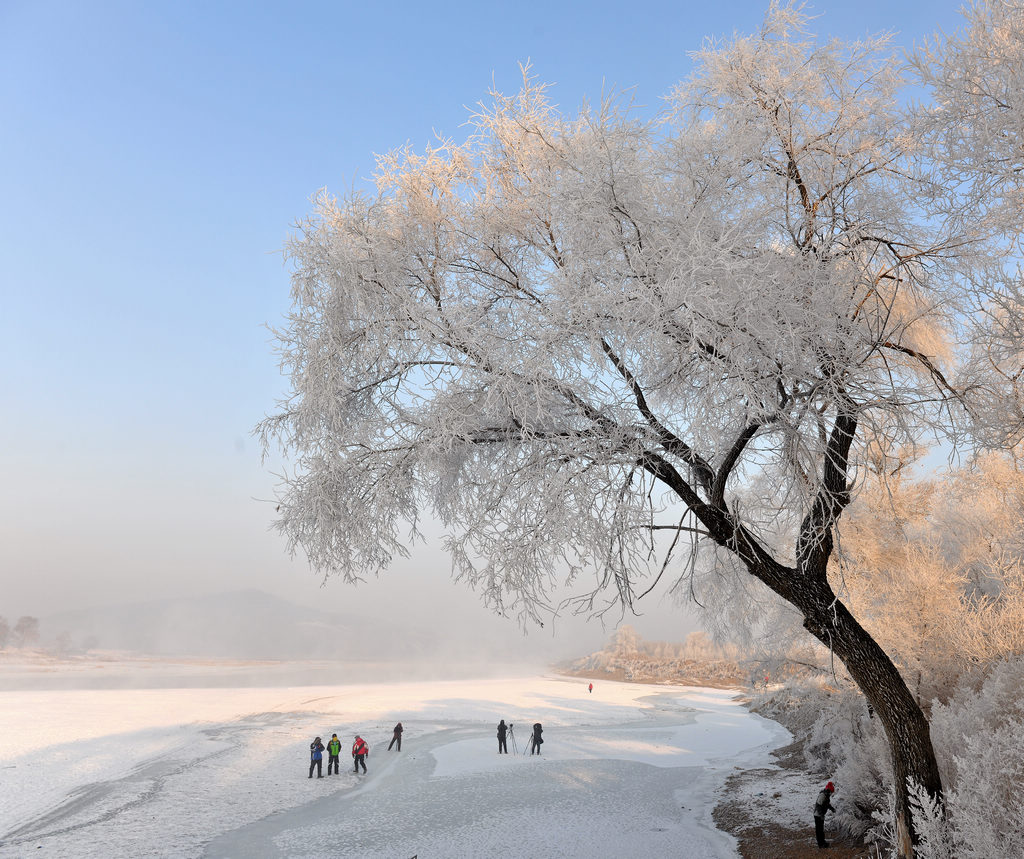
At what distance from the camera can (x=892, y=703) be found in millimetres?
6922

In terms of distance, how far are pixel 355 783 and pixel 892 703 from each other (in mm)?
11475

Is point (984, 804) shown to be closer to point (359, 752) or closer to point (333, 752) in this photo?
point (359, 752)

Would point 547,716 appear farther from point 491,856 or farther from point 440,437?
point 440,437

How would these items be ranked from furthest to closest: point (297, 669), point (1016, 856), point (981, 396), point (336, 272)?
1. point (297, 669)
2. point (336, 272)
3. point (981, 396)
4. point (1016, 856)

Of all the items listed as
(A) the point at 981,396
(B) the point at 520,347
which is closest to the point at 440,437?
(B) the point at 520,347

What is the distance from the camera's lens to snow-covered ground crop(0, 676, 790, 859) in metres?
9.70

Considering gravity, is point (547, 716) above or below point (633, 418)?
below

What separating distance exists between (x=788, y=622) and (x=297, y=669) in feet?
161

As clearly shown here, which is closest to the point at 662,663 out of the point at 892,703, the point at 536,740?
the point at 536,740

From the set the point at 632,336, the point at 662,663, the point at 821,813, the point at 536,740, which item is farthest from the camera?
the point at 662,663

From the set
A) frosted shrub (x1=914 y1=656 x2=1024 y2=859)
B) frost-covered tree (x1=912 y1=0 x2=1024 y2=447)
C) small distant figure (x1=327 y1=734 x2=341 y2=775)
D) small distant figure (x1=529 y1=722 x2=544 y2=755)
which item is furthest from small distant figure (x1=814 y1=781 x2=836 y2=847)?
small distant figure (x1=327 y1=734 x2=341 y2=775)

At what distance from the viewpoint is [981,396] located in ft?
21.0

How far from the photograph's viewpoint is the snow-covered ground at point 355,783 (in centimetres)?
970

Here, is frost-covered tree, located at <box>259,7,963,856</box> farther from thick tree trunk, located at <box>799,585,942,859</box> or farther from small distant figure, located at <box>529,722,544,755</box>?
small distant figure, located at <box>529,722,544,755</box>
